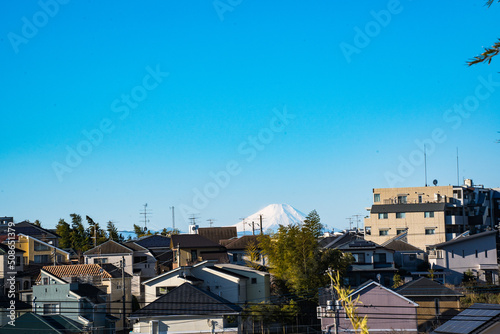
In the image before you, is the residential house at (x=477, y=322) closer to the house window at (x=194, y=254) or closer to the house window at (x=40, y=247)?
the house window at (x=194, y=254)

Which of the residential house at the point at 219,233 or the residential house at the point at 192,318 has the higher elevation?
the residential house at the point at 219,233

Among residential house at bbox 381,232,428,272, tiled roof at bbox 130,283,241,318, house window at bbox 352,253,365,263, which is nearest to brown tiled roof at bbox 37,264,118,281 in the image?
tiled roof at bbox 130,283,241,318

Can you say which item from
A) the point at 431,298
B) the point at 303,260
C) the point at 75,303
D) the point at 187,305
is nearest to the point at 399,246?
the point at 303,260

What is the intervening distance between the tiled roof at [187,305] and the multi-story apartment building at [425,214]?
2491cm

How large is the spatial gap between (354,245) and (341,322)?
531 inches

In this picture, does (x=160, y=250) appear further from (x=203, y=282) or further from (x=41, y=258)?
(x=203, y=282)

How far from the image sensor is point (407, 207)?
46.6 meters

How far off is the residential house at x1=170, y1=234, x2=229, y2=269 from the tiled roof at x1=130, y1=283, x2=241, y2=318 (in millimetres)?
15240

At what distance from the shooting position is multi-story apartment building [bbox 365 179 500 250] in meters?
45.3

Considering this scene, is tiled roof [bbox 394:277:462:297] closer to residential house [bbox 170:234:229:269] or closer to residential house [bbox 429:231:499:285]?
residential house [bbox 429:231:499:285]

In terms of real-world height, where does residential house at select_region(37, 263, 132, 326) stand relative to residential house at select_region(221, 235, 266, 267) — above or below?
below

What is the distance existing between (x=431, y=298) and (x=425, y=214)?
70.3ft

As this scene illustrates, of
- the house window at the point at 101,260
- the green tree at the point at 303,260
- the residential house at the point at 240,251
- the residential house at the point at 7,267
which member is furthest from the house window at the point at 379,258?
the residential house at the point at 7,267

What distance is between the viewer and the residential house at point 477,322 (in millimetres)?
10977
